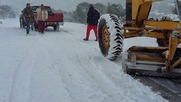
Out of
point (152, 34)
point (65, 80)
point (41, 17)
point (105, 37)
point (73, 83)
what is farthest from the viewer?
point (41, 17)

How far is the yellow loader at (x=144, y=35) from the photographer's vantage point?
845cm

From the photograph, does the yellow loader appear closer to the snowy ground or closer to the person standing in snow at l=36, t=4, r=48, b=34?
the snowy ground

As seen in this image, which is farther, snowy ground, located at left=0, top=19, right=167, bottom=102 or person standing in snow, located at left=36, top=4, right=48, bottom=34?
person standing in snow, located at left=36, top=4, right=48, bottom=34

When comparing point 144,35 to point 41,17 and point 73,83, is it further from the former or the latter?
point 41,17

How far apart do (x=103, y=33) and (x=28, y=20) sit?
10675 mm

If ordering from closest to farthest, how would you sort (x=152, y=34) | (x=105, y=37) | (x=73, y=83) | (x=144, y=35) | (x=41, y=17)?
1. (x=73, y=83)
2. (x=152, y=34)
3. (x=144, y=35)
4. (x=105, y=37)
5. (x=41, y=17)

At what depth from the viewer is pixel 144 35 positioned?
10.1 meters

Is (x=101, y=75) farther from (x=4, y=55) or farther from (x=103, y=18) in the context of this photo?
(x=4, y=55)

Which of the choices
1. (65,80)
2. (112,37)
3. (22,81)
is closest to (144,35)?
(112,37)

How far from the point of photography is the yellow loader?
8445 millimetres

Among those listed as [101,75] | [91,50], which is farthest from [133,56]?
[91,50]

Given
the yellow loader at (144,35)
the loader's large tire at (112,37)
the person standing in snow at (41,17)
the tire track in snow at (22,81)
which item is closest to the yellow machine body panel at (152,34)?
the yellow loader at (144,35)

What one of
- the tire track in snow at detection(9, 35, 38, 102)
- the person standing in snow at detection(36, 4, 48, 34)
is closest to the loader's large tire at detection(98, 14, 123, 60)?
the tire track in snow at detection(9, 35, 38, 102)

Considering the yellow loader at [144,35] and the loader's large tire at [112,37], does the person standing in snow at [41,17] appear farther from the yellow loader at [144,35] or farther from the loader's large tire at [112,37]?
the loader's large tire at [112,37]
